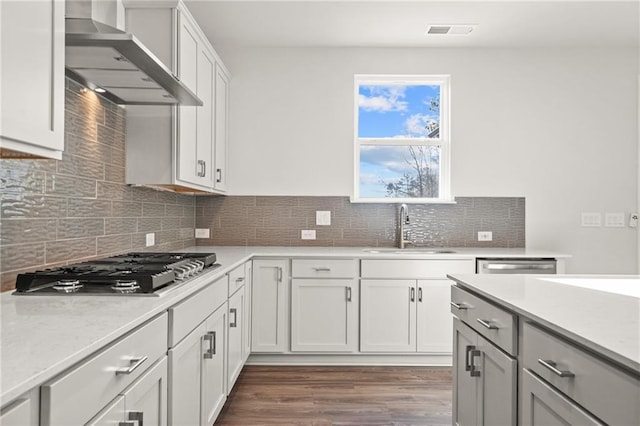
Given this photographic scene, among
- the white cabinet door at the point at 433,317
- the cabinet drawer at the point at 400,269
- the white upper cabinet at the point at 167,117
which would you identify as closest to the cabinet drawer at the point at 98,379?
the white upper cabinet at the point at 167,117

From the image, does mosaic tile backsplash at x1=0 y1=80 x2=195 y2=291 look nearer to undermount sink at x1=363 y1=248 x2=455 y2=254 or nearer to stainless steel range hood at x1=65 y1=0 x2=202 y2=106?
stainless steel range hood at x1=65 y1=0 x2=202 y2=106

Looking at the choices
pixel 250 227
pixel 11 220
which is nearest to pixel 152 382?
pixel 11 220

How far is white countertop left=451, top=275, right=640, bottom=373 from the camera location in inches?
43.7

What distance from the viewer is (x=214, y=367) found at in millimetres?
2461

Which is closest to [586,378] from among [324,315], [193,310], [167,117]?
[193,310]

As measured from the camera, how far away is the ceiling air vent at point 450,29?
3.78 metres

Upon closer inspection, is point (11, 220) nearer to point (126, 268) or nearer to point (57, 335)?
point (126, 268)

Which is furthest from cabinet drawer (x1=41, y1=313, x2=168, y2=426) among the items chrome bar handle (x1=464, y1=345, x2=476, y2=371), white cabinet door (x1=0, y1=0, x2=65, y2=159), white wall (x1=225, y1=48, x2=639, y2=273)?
white wall (x1=225, y1=48, x2=639, y2=273)

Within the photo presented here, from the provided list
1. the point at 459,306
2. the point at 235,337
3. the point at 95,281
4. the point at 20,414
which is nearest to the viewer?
the point at 20,414

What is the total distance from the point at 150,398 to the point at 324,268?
2266mm

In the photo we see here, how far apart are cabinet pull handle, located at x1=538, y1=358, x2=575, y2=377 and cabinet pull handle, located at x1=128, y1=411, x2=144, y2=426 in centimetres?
115

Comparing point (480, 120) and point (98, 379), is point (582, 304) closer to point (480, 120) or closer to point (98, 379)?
point (98, 379)

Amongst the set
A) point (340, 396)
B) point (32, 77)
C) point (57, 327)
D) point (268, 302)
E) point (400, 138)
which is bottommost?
point (340, 396)

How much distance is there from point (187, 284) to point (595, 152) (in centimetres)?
388
